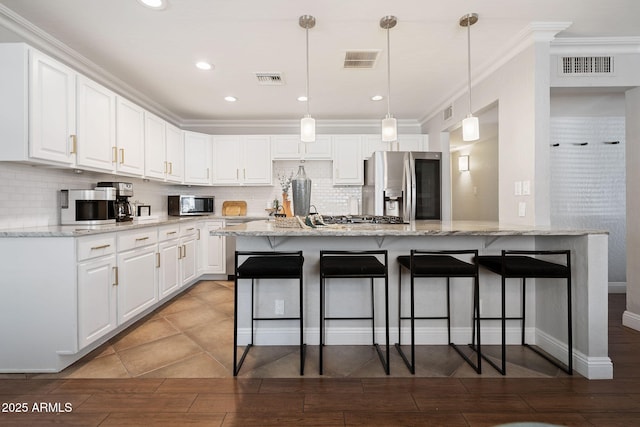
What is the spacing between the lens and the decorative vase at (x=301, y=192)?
249 cm

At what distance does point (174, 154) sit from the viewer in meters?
4.46

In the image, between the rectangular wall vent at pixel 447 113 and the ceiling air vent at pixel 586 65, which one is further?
the rectangular wall vent at pixel 447 113

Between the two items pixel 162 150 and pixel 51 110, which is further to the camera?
pixel 162 150

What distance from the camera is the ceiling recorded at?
2.33 meters

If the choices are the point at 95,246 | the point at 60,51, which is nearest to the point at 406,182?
the point at 95,246

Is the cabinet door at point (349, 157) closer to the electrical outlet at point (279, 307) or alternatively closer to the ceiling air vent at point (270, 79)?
the ceiling air vent at point (270, 79)

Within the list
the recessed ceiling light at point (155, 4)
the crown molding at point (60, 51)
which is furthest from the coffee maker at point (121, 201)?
the recessed ceiling light at point (155, 4)

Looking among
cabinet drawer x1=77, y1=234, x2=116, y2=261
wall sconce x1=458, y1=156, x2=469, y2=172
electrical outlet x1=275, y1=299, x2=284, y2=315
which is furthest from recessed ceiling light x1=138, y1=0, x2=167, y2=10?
wall sconce x1=458, y1=156, x2=469, y2=172

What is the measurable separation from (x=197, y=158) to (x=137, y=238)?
2.23 metres

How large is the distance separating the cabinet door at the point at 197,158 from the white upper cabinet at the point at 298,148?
1062 millimetres

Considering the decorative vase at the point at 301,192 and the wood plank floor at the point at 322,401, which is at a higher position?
the decorative vase at the point at 301,192

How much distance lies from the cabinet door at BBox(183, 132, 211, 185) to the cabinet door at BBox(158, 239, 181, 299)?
4.48ft

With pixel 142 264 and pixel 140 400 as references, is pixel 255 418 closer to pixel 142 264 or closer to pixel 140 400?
pixel 140 400

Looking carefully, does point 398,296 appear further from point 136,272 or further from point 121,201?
point 121,201
